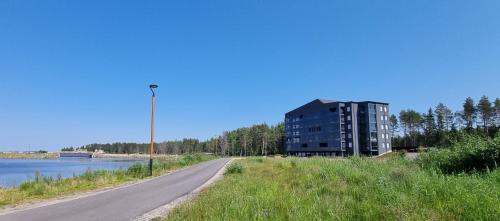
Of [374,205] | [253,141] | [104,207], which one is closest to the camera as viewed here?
[374,205]

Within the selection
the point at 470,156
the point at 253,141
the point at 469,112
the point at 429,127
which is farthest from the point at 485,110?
the point at 470,156

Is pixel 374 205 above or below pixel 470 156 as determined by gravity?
below

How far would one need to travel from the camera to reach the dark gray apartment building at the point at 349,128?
320ft

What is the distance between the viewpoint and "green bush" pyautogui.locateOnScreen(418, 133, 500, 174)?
1736cm

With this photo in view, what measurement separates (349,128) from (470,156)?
8132 centimetres

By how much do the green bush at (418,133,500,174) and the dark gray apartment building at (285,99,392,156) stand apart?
73.8 meters

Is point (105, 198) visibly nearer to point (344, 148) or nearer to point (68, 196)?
point (68, 196)

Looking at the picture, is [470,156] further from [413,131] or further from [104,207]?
[413,131]

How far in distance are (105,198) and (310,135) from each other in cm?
9889

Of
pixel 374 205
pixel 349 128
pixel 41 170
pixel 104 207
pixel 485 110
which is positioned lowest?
pixel 41 170

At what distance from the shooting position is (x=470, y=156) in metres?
18.5

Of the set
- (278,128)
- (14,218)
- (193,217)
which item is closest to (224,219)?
(193,217)

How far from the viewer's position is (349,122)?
98562 millimetres

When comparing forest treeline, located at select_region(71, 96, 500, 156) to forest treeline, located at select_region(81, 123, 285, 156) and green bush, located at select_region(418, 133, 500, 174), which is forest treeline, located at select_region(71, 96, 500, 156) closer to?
forest treeline, located at select_region(81, 123, 285, 156)
